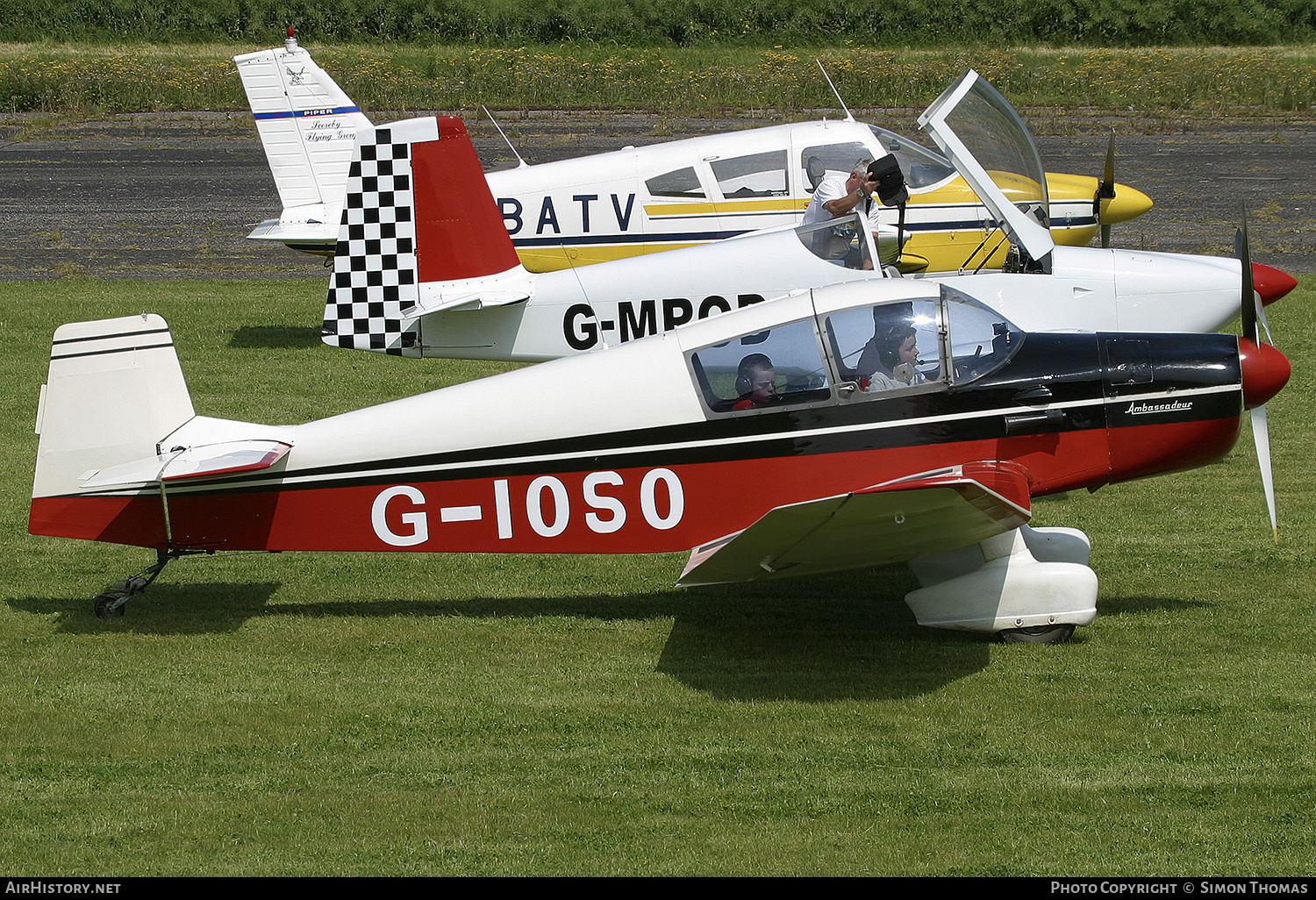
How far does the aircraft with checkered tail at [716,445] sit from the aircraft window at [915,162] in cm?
513

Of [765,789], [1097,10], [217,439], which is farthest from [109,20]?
[765,789]

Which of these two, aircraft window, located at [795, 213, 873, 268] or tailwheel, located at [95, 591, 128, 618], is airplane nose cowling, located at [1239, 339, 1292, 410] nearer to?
aircraft window, located at [795, 213, 873, 268]

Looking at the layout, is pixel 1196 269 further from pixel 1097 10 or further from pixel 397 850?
pixel 1097 10

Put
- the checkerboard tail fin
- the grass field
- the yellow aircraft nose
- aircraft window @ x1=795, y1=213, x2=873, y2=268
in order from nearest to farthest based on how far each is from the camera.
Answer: the grass field < aircraft window @ x1=795, y1=213, x2=873, y2=268 < the checkerboard tail fin < the yellow aircraft nose

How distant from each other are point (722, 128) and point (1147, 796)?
24.8 m

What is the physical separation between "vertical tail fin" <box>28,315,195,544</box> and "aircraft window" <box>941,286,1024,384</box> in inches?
166

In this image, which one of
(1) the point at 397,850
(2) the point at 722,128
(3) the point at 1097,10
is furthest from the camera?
(3) the point at 1097,10

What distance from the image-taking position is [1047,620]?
21.4 feet

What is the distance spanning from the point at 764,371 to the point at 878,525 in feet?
3.58

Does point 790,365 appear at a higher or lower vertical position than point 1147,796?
higher

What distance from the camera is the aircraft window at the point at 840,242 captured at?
8750 millimetres

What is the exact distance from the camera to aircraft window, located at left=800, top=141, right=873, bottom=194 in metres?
11.1

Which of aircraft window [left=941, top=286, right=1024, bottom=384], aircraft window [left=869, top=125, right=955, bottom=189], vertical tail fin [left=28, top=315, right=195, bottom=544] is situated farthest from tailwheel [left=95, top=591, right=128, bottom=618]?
aircraft window [left=869, top=125, right=955, bottom=189]

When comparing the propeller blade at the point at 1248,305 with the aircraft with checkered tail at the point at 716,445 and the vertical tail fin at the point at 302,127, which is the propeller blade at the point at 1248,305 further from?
the vertical tail fin at the point at 302,127
